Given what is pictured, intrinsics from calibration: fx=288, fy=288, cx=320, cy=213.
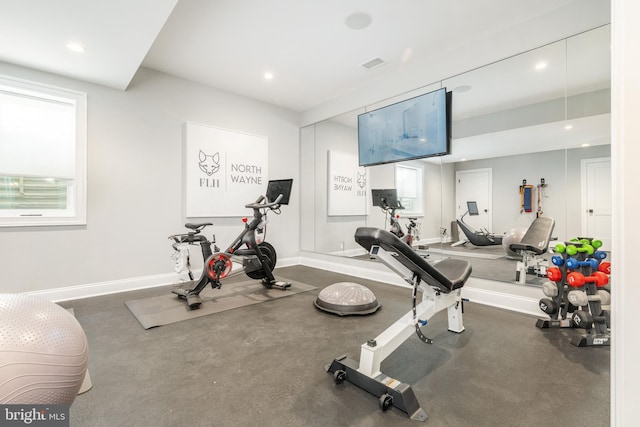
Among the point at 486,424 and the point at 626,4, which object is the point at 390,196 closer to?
the point at 486,424

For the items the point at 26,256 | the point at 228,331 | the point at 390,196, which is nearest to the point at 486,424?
the point at 228,331

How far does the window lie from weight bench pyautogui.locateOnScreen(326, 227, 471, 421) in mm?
3673

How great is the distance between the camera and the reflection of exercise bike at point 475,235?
3.53 m

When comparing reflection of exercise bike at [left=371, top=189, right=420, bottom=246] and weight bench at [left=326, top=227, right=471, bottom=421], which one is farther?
reflection of exercise bike at [left=371, top=189, right=420, bottom=246]

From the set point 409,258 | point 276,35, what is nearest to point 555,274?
point 409,258

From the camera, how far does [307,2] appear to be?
277cm

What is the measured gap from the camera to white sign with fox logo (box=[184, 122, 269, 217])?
4324mm

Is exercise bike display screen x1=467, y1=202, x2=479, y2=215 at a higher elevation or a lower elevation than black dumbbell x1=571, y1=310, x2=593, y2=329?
higher

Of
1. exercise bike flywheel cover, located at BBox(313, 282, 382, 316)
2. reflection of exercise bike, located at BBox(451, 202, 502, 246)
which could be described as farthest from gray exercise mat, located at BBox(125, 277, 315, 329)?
reflection of exercise bike, located at BBox(451, 202, 502, 246)

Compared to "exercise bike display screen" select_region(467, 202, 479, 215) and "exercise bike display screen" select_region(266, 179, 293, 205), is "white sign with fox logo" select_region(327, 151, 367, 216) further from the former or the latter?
"exercise bike display screen" select_region(467, 202, 479, 215)

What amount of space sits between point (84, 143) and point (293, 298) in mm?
3189

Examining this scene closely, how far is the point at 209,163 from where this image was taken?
14.8ft
